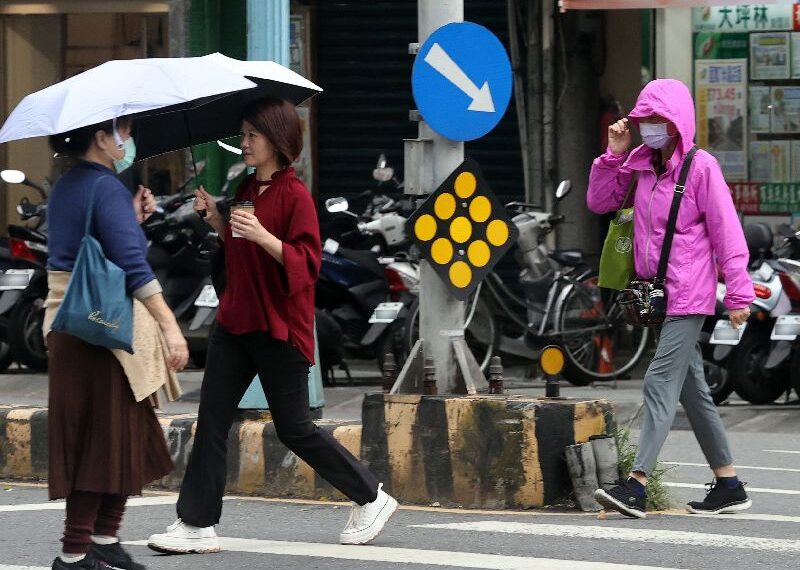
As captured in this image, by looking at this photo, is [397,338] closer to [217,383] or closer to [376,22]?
[376,22]

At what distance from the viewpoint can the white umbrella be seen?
216 inches

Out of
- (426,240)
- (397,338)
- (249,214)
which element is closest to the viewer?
(249,214)

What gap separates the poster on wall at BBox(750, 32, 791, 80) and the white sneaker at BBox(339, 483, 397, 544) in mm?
8479

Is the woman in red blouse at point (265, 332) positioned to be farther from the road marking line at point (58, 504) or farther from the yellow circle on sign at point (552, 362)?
the yellow circle on sign at point (552, 362)

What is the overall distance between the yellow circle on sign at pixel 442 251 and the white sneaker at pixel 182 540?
6.58ft

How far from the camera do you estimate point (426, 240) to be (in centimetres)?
779

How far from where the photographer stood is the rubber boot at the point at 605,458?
23.6 ft

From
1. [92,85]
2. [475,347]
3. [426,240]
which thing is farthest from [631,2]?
[92,85]

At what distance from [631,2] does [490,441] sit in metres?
6.44

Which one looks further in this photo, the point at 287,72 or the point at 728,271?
the point at 728,271

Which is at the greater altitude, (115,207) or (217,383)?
(115,207)

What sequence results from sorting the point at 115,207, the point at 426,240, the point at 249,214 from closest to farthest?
the point at 115,207 → the point at 249,214 → the point at 426,240

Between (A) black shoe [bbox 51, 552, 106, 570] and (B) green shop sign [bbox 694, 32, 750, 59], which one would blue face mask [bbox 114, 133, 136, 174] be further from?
(B) green shop sign [bbox 694, 32, 750, 59]

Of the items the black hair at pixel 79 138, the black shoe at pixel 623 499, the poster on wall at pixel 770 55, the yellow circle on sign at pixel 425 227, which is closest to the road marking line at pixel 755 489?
the black shoe at pixel 623 499
